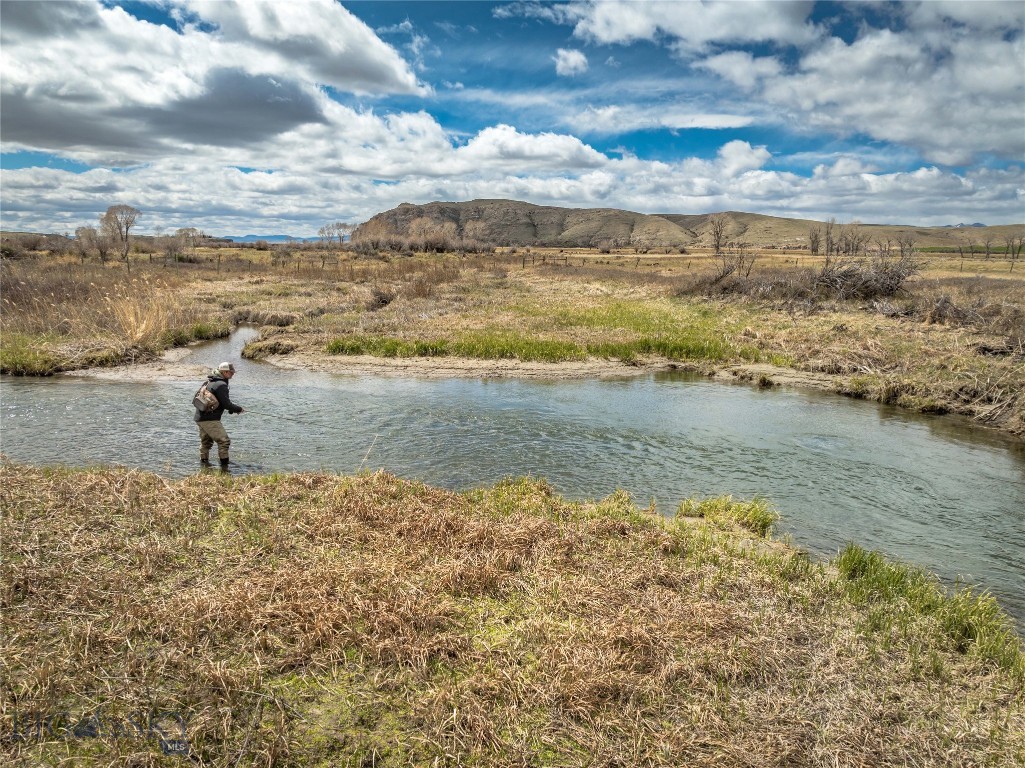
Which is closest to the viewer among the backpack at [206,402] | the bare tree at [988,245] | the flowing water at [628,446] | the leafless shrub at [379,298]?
the flowing water at [628,446]

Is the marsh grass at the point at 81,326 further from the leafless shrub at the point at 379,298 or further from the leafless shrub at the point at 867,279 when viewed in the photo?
the leafless shrub at the point at 867,279

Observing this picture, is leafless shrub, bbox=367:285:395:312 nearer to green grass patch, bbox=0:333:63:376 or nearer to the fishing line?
green grass patch, bbox=0:333:63:376

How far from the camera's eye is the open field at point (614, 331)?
20.7 m

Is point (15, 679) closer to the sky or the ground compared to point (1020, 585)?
closer to the sky

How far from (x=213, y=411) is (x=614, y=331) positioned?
2050 cm

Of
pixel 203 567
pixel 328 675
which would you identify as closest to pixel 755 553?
pixel 328 675

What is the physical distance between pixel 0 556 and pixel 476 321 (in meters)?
24.8

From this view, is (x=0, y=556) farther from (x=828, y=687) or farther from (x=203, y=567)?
(x=828, y=687)

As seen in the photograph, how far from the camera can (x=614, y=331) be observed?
95.3ft

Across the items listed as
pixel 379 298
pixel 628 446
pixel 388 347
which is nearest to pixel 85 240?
pixel 379 298

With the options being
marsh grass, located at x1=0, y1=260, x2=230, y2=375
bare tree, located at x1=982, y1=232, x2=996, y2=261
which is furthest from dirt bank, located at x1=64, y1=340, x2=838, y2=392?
bare tree, located at x1=982, y1=232, x2=996, y2=261

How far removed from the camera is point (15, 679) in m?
5.02

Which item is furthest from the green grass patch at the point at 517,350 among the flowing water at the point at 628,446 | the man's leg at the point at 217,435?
the man's leg at the point at 217,435

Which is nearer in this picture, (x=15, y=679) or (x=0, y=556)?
(x=15, y=679)
